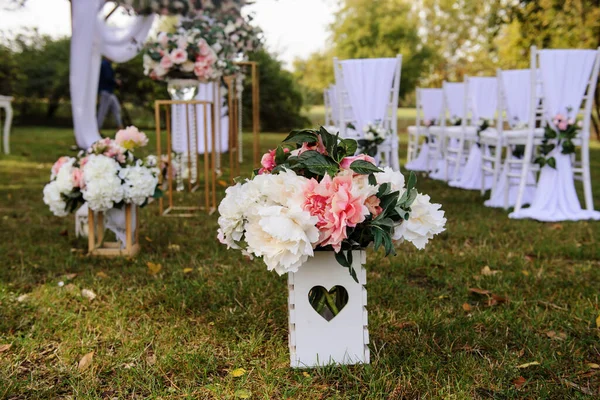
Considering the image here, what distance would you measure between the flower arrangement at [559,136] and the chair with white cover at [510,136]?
10cm

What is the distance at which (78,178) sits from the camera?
312cm

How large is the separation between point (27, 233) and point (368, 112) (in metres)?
2.97

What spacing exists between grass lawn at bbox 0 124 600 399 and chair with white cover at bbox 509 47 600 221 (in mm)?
856

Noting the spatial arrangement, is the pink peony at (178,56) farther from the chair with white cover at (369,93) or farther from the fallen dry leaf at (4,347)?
the fallen dry leaf at (4,347)

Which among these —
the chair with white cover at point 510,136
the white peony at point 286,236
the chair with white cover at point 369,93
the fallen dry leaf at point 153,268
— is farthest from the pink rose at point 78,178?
the chair with white cover at point 510,136

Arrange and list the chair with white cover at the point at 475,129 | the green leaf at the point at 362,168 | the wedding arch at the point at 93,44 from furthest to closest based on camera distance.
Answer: the chair with white cover at the point at 475,129 → the wedding arch at the point at 93,44 → the green leaf at the point at 362,168

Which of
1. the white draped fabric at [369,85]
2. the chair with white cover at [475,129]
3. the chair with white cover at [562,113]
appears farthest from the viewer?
the chair with white cover at [475,129]

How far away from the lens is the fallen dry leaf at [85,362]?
196 centimetres

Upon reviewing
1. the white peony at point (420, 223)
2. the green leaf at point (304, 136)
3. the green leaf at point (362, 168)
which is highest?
the green leaf at point (304, 136)

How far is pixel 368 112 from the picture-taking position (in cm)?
547

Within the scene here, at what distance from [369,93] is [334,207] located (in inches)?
153

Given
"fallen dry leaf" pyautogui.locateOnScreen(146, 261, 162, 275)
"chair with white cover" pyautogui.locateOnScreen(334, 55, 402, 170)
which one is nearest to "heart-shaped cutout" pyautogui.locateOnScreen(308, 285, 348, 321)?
"fallen dry leaf" pyautogui.locateOnScreen(146, 261, 162, 275)

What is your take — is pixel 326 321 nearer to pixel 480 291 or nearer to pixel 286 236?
pixel 286 236

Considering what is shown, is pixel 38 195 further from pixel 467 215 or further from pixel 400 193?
pixel 400 193
